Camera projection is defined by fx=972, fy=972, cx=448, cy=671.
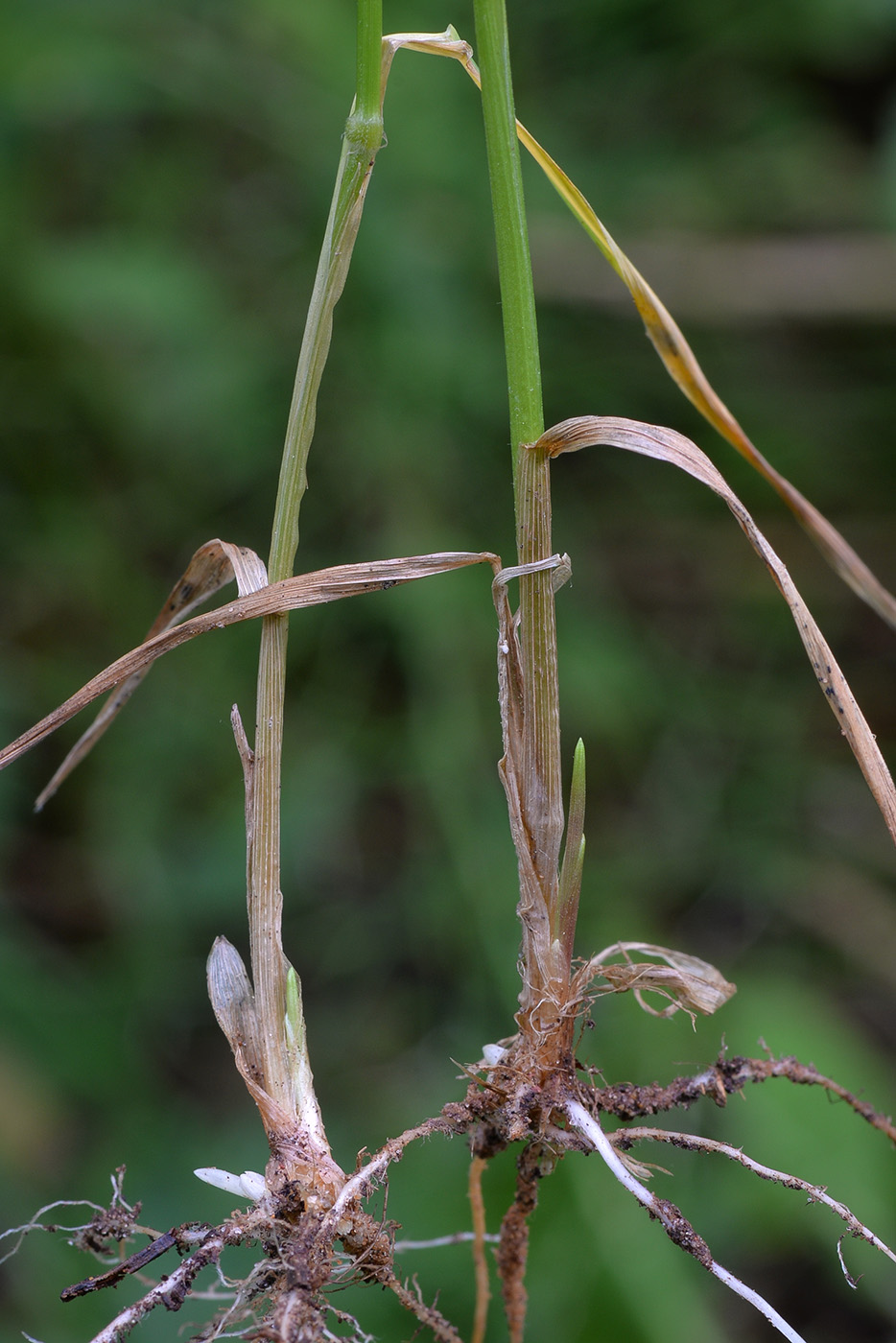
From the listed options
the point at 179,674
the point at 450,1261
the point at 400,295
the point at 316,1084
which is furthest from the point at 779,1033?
the point at 400,295

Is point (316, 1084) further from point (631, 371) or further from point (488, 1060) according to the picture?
point (631, 371)

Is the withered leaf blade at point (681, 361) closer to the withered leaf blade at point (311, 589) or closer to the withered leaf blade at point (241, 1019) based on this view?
the withered leaf blade at point (311, 589)

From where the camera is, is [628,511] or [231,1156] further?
[628,511]

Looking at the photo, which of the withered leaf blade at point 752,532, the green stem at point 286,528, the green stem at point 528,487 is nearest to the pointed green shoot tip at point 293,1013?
the green stem at point 286,528

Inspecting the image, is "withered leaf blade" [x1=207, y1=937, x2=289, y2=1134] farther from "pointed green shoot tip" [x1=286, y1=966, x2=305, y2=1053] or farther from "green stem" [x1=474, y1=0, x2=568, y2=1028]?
"green stem" [x1=474, y1=0, x2=568, y2=1028]

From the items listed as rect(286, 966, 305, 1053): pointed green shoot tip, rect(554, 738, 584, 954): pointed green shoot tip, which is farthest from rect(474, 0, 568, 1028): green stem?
rect(286, 966, 305, 1053): pointed green shoot tip

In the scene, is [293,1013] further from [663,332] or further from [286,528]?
[663,332]
